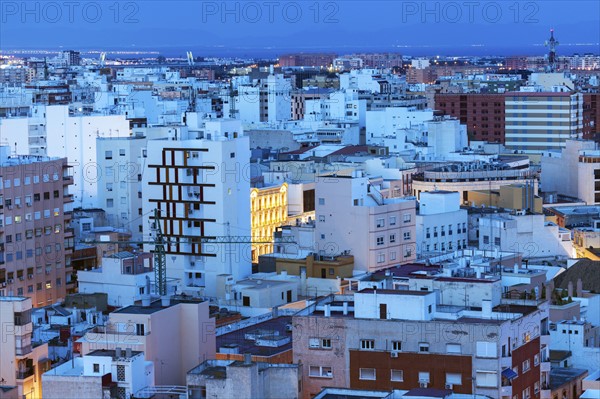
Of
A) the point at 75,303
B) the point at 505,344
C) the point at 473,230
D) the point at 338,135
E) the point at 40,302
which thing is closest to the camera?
the point at 505,344

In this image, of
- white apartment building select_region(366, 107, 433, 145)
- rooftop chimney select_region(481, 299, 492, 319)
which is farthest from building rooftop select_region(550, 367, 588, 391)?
white apartment building select_region(366, 107, 433, 145)

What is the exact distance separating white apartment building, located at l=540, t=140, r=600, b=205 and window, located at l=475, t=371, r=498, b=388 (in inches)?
1069

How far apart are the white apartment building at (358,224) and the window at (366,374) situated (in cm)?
1162

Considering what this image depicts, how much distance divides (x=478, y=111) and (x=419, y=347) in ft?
175

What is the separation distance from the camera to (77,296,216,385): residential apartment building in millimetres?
23797

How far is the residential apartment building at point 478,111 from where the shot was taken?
74.3 meters

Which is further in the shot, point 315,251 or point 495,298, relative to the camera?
point 315,251

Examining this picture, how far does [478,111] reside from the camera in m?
75.9

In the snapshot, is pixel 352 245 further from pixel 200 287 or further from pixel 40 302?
pixel 40 302

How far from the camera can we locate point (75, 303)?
1242 inches

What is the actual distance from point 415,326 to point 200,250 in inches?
535

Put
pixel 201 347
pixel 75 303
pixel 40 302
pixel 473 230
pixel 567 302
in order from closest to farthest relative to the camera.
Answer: pixel 201 347 < pixel 567 302 < pixel 75 303 < pixel 40 302 < pixel 473 230

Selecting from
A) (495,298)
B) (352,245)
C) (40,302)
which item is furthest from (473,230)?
(495,298)

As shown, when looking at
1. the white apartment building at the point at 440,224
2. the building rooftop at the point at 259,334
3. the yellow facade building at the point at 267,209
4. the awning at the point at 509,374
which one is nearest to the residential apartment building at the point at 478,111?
the yellow facade building at the point at 267,209
